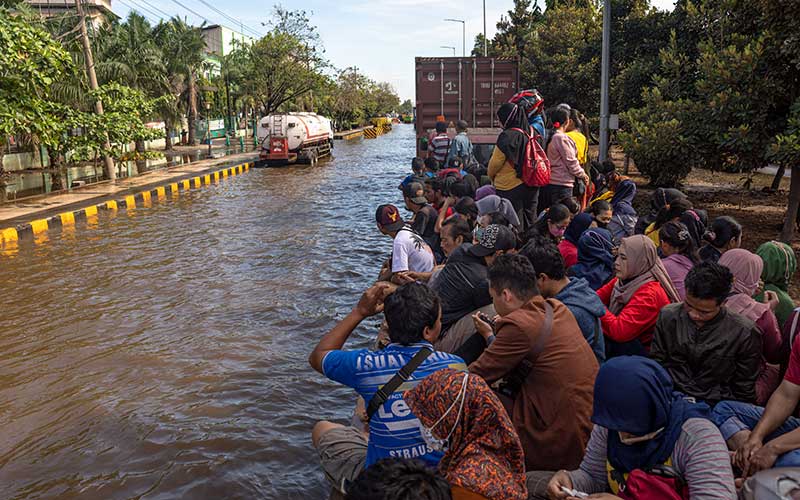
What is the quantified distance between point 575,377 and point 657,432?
69 centimetres

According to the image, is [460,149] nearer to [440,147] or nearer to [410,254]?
[440,147]

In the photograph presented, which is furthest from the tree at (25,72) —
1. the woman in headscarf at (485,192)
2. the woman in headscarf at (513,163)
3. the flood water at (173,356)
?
the woman in headscarf at (513,163)

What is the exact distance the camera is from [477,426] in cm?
225

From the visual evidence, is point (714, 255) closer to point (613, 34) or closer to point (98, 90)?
point (613, 34)

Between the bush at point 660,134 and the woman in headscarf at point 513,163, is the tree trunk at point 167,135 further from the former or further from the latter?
the woman in headscarf at point 513,163

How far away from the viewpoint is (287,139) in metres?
27.6

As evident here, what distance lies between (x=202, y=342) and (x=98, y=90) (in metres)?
14.1

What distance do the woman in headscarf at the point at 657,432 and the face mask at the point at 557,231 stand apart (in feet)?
11.7

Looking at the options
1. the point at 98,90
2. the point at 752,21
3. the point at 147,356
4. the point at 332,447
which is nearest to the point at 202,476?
the point at 332,447

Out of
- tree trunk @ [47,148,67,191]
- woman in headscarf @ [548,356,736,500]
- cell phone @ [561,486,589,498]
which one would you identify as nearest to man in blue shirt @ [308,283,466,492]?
cell phone @ [561,486,589,498]

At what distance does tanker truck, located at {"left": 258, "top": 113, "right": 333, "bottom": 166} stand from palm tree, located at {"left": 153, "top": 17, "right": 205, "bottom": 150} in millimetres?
6297

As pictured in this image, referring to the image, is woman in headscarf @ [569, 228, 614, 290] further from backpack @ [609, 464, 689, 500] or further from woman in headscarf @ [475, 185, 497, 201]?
woman in headscarf @ [475, 185, 497, 201]

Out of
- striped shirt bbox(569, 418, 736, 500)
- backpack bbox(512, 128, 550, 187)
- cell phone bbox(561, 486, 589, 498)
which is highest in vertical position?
backpack bbox(512, 128, 550, 187)

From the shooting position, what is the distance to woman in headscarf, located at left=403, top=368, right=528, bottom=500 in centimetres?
221
